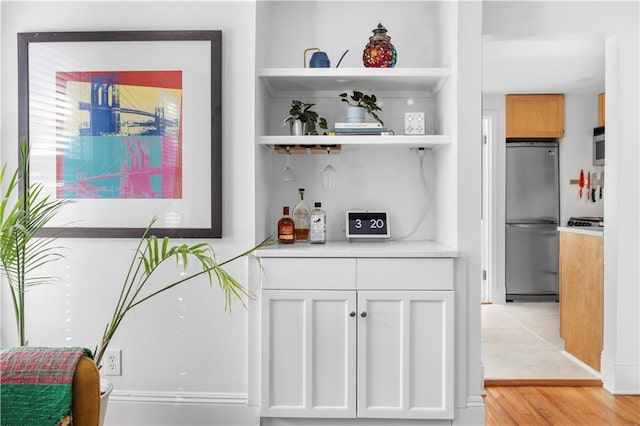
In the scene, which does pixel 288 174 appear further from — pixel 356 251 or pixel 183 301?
pixel 183 301

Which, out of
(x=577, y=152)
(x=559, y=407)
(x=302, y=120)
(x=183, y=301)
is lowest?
(x=559, y=407)

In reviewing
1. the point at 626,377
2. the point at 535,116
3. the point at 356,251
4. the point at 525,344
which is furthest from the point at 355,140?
the point at 535,116

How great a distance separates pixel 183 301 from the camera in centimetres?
253

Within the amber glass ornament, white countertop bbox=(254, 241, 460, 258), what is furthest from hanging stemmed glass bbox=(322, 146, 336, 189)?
the amber glass ornament

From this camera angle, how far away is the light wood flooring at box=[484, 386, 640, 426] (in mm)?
2627

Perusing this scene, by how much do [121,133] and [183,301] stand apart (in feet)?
2.92

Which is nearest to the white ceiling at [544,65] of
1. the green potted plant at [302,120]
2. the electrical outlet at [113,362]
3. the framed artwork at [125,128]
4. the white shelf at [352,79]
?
the white shelf at [352,79]

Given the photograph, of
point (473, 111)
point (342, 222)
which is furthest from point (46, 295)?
point (473, 111)

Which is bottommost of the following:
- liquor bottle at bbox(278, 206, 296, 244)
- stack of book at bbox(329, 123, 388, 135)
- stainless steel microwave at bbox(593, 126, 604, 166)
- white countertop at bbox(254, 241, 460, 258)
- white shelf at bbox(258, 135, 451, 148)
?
white countertop at bbox(254, 241, 460, 258)

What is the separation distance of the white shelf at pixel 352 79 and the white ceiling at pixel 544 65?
644 mm

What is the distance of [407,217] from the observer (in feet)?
9.27

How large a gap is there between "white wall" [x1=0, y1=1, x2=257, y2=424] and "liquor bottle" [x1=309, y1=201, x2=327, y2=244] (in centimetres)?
32

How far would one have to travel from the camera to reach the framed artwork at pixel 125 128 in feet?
8.25

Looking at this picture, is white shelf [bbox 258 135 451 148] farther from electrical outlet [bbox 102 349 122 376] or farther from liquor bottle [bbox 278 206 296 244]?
electrical outlet [bbox 102 349 122 376]
